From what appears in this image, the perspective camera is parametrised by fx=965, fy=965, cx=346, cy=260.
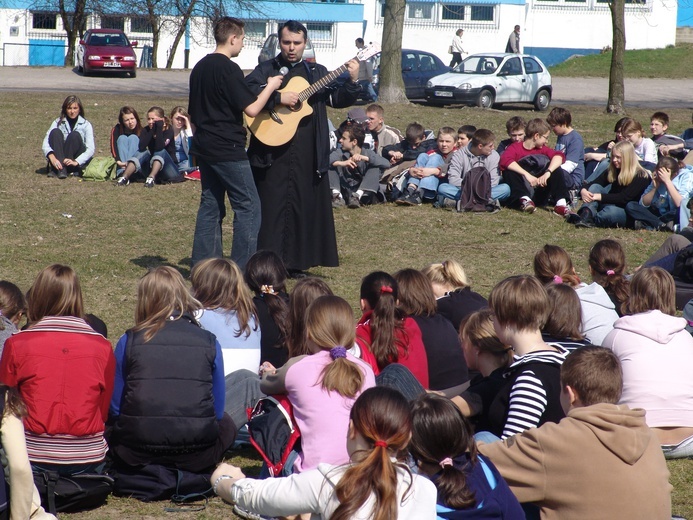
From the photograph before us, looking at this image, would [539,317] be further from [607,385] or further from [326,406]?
[326,406]

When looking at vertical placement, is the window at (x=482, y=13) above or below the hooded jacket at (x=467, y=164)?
above

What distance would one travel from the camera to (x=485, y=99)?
23.9 metres

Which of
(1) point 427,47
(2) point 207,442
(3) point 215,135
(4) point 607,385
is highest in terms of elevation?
(1) point 427,47

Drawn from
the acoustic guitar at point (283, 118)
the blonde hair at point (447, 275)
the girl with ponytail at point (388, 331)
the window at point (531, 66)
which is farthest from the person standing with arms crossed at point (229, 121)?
the window at point (531, 66)

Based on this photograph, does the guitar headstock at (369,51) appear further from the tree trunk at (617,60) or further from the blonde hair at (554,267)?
the tree trunk at (617,60)

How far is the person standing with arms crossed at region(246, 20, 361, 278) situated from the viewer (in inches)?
326

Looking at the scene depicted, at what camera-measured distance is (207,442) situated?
4.52 m

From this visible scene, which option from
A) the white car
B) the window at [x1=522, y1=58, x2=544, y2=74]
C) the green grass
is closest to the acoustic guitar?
the white car

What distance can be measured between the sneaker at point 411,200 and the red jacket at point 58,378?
8.06 metres

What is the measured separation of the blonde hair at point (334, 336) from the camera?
4035 mm

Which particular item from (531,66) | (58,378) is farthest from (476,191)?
(531,66)

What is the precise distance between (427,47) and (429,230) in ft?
124

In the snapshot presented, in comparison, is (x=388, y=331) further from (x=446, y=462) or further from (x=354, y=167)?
(x=354, y=167)

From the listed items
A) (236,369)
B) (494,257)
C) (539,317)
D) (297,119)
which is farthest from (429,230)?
(539,317)
